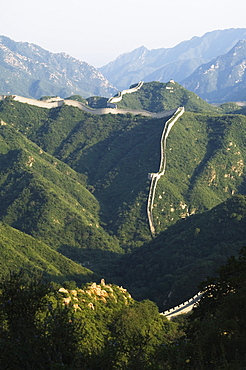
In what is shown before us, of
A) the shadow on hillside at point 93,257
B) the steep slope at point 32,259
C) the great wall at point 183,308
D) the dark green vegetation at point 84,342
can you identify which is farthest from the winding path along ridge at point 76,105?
the dark green vegetation at point 84,342

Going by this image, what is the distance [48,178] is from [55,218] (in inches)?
736

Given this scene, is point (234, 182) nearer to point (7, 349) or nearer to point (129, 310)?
point (129, 310)

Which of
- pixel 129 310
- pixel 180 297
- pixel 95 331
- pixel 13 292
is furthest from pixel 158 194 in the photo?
pixel 13 292

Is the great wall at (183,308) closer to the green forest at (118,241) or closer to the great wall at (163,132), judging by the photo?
the great wall at (163,132)

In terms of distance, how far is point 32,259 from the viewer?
78.2 metres

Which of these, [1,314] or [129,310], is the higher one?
[129,310]

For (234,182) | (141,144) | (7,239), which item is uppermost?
(141,144)

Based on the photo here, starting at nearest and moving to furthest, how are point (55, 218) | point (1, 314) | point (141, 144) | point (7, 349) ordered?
point (7, 349), point (1, 314), point (55, 218), point (141, 144)

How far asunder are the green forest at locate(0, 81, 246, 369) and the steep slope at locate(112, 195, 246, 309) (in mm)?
218

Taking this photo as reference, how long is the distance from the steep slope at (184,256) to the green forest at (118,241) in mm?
218

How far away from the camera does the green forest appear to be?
26.3 m

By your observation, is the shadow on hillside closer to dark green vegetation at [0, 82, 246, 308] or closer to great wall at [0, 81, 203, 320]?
dark green vegetation at [0, 82, 246, 308]

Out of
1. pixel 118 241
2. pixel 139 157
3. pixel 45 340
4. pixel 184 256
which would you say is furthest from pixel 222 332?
pixel 139 157

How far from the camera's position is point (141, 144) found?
→ 13662 cm
